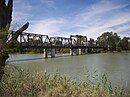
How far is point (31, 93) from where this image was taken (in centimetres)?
559

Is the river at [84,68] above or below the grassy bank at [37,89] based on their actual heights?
below

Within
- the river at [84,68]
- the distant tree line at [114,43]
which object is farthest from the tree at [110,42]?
the river at [84,68]

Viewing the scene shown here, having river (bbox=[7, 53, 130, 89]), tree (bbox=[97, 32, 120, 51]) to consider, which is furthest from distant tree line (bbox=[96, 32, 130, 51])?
river (bbox=[7, 53, 130, 89])

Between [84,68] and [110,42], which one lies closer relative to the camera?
[84,68]

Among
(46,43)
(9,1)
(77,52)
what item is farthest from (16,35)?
(77,52)

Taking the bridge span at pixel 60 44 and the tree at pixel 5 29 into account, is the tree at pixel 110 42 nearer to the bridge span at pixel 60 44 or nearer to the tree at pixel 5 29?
the bridge span at pixel 60 44

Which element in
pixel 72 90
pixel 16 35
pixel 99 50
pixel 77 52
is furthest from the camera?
pixel 99 50

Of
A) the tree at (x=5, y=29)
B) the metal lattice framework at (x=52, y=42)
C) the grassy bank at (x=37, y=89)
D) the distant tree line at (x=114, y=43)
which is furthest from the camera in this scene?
the distant tree line at (x=114, y=43)

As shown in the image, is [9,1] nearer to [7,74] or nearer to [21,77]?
[7,74]

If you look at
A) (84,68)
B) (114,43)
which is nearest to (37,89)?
(84,68)

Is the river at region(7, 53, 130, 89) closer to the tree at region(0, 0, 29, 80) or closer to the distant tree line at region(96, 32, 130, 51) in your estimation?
the tree at region(0, 0, 29, 80)

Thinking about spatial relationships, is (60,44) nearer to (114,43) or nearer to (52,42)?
(52,42)

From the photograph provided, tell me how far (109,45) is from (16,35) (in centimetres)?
10482

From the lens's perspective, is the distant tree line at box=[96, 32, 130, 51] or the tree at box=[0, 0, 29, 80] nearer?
the tree at box=[0, 0, 29, 80]
